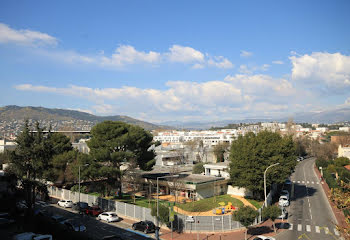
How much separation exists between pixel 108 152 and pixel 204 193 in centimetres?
1571

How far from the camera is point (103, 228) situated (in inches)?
1118

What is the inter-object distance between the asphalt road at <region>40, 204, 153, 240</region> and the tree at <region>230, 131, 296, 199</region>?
17.4m

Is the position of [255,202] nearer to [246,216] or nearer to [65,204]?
[246,216]

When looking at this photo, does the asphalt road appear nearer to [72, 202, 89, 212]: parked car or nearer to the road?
[72, 202, 89, 212]: parked car

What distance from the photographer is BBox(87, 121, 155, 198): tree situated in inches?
1468

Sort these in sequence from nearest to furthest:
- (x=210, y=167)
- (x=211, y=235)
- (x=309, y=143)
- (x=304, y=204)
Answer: (x=211, y=235) < (x=304, y=204) < (x=210, y=167) < (x=309, y=143)

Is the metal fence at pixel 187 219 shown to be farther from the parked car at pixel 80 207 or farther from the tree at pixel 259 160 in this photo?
the tree at pixel 259 160

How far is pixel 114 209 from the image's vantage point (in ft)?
111

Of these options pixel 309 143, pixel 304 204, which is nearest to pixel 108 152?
pixel 304 204

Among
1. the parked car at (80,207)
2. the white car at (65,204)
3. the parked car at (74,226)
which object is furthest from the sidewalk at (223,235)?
the white car at (65,204)

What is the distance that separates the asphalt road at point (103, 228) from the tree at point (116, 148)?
6.11 m

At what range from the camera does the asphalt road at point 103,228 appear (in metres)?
25.9

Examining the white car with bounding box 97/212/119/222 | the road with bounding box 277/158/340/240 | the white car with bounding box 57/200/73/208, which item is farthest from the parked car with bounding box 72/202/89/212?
the road with bounding box 277/158/340/240

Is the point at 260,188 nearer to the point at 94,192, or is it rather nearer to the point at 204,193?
the point at 204,193
